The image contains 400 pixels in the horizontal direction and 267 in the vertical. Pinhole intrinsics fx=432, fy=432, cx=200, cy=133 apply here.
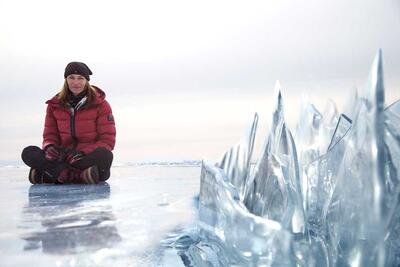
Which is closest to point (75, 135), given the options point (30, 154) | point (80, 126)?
point (80, 126)

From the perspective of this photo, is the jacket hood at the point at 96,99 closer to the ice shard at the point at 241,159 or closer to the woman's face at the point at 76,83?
the woman's face at the point at 76,83

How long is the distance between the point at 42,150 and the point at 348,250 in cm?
338

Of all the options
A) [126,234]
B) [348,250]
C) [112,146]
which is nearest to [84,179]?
[112,146]

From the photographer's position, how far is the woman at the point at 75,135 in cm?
371

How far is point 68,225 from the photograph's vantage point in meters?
1.65

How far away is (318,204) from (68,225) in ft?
3.24

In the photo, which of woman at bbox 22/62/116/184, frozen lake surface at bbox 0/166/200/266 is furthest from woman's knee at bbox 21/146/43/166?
frozen lake surface at bbox 0/166/200/266

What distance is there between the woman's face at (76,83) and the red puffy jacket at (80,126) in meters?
0.16

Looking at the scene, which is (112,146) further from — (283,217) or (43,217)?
(283,217)

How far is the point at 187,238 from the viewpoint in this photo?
136 centimetres

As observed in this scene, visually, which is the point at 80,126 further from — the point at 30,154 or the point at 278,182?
the point at 278,182

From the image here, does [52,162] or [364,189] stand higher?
[364,189]

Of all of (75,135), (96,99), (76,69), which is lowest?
(75,135)

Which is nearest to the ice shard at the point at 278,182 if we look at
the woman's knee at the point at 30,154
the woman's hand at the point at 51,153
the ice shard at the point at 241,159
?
the ice shard at the point at 241,159
